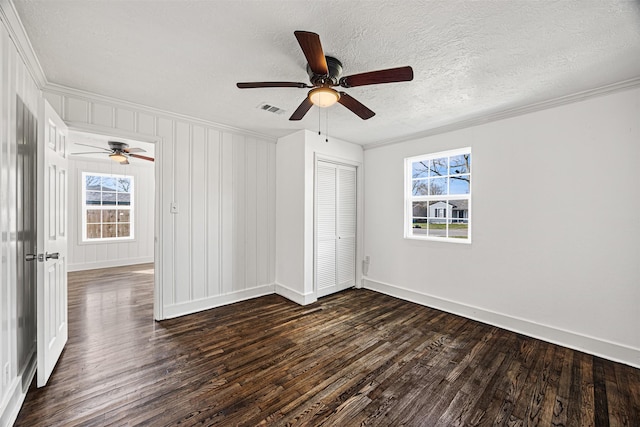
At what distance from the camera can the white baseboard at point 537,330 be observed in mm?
2393

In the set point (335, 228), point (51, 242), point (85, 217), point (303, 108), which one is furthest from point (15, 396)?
point (85, 217)

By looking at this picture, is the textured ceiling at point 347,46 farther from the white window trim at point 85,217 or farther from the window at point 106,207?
the window at point 106,207

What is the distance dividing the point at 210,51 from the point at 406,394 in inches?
115

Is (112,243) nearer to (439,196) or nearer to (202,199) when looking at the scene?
→ (202,199)

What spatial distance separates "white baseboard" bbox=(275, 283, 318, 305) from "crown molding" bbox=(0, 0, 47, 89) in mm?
3441

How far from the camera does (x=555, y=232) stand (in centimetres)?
276

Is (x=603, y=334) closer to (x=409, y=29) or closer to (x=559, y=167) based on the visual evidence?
(x=559, y=167)

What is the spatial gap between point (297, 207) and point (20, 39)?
286 centimetres

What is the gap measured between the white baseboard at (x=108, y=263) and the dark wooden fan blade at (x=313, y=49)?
6.52 m

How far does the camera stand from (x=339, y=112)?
3121 mm

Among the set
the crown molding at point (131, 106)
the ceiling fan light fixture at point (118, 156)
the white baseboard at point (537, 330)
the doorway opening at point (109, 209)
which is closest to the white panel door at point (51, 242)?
the crown molding at point (131, 106)

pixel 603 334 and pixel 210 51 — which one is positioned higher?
pixel 210 51

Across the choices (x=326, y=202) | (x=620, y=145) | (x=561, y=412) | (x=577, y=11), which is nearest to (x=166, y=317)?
(x=326, y=202)

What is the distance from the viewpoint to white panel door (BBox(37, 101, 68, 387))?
6.29 feet
